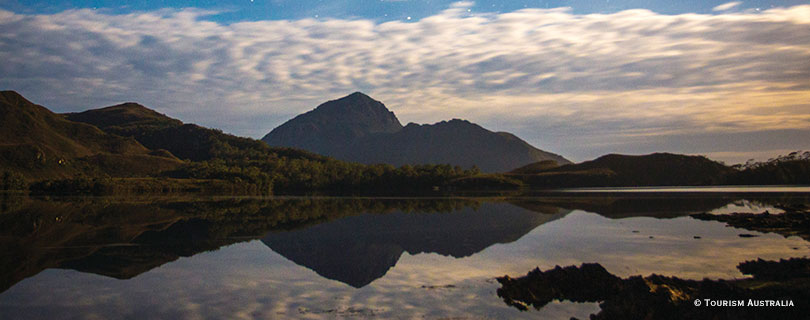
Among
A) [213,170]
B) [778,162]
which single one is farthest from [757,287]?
[778,162]

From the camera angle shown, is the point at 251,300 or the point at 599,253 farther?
the point at 599,253

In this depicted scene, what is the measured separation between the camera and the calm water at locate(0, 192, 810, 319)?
44.6 ft

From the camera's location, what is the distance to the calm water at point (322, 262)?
535 inches

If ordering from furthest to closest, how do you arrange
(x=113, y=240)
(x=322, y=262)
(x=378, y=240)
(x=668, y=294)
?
(x=378, y=240)
(x=113, y=240)
(x=322, y=262)
(x=668, y=294)

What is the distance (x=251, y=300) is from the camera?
1436 centimetres

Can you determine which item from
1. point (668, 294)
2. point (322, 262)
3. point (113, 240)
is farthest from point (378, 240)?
point (668, 294)

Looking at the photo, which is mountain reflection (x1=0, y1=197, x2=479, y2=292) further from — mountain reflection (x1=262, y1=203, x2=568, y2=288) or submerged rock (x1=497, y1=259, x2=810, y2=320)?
submerged rock (x1=497, y1=259, x2=810, y2=320)

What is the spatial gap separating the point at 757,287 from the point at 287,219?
115ft

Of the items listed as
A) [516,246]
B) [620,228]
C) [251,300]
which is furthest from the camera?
[620,228]

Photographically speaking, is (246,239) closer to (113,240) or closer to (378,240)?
(113,240)

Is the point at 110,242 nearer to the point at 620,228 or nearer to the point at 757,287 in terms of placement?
the point at 757,287

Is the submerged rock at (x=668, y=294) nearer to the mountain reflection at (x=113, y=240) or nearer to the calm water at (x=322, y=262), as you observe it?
the calm water at (x=322, y=262)

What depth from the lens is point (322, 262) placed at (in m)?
21.7

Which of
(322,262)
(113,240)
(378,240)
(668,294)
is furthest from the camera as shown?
(378,240)
